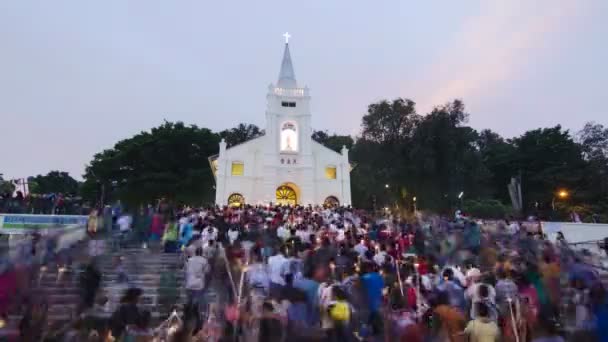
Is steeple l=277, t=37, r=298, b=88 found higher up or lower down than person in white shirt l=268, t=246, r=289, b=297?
higher up

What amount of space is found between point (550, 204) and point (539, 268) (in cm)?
3753

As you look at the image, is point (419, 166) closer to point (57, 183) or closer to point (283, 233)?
point (283, 233)

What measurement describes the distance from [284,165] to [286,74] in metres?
9.98

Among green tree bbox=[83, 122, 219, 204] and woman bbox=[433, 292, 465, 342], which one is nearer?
woman bbox=[433, 292, 465, 342]

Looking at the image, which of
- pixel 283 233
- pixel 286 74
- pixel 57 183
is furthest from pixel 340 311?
pixel 57 183

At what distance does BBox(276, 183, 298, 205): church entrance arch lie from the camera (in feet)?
123

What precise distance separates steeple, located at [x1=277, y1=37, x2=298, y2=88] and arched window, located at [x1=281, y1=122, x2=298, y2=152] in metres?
4.08

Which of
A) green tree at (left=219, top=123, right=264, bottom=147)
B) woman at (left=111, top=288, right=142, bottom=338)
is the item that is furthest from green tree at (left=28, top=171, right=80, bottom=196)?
woman at (left=111, top=288, right=142, bottom=338)

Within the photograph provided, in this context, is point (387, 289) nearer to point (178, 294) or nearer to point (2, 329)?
point (178, 294)

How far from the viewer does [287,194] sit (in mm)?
37688

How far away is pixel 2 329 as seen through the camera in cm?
569

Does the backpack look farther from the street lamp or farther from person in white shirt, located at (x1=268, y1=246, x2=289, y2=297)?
the street lamp

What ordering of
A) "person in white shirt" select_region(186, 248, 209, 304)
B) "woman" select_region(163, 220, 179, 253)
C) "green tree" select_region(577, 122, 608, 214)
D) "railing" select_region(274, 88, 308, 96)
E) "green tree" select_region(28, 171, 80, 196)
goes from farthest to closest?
"green tree" select_region(28, 171, 80, 196) < "railing" select_region(274, 88, 308, 96) < "green tree" select_region(577, 122, 608, 214) < "woman" select_region(163, 220, 179, 253) < "person in white shirt" select_region(186, 248, 209, 304)

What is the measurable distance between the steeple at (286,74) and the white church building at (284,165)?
1.05 meters
